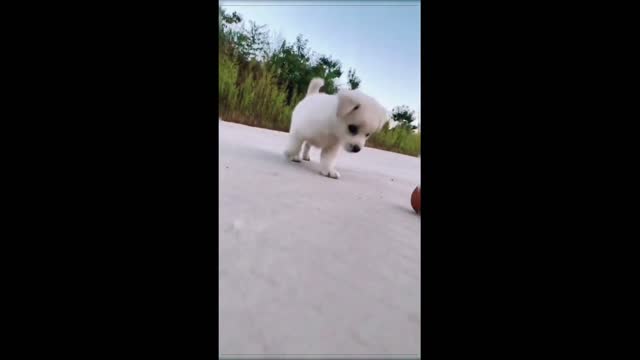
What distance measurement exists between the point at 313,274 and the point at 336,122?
1434 millimetres

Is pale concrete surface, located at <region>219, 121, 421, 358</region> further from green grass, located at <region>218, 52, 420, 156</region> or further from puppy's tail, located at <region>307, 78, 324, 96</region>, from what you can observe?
green grass, located at <region>218, 52, 420, 156</region>

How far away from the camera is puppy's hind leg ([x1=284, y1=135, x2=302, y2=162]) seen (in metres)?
2.31

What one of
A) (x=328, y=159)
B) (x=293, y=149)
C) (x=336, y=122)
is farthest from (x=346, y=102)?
(x=293, y=149)

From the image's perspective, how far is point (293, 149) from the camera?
2355mm

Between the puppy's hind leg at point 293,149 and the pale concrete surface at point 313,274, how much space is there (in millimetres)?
901

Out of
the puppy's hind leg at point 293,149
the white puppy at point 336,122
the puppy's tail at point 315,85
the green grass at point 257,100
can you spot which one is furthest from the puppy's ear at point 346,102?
the green grass at point 257,100

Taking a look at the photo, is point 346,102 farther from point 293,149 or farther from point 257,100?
point 257,100

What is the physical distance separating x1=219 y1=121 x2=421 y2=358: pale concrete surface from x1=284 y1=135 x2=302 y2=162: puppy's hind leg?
2.96 feet

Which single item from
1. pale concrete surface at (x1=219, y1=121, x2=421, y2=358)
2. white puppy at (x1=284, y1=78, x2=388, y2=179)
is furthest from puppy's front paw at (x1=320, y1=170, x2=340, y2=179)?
pale concrete surface at (x1=219, y1=121, x2=421, y2=358)

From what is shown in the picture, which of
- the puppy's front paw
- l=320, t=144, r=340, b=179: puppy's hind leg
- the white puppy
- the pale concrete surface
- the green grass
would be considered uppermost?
the green grass
